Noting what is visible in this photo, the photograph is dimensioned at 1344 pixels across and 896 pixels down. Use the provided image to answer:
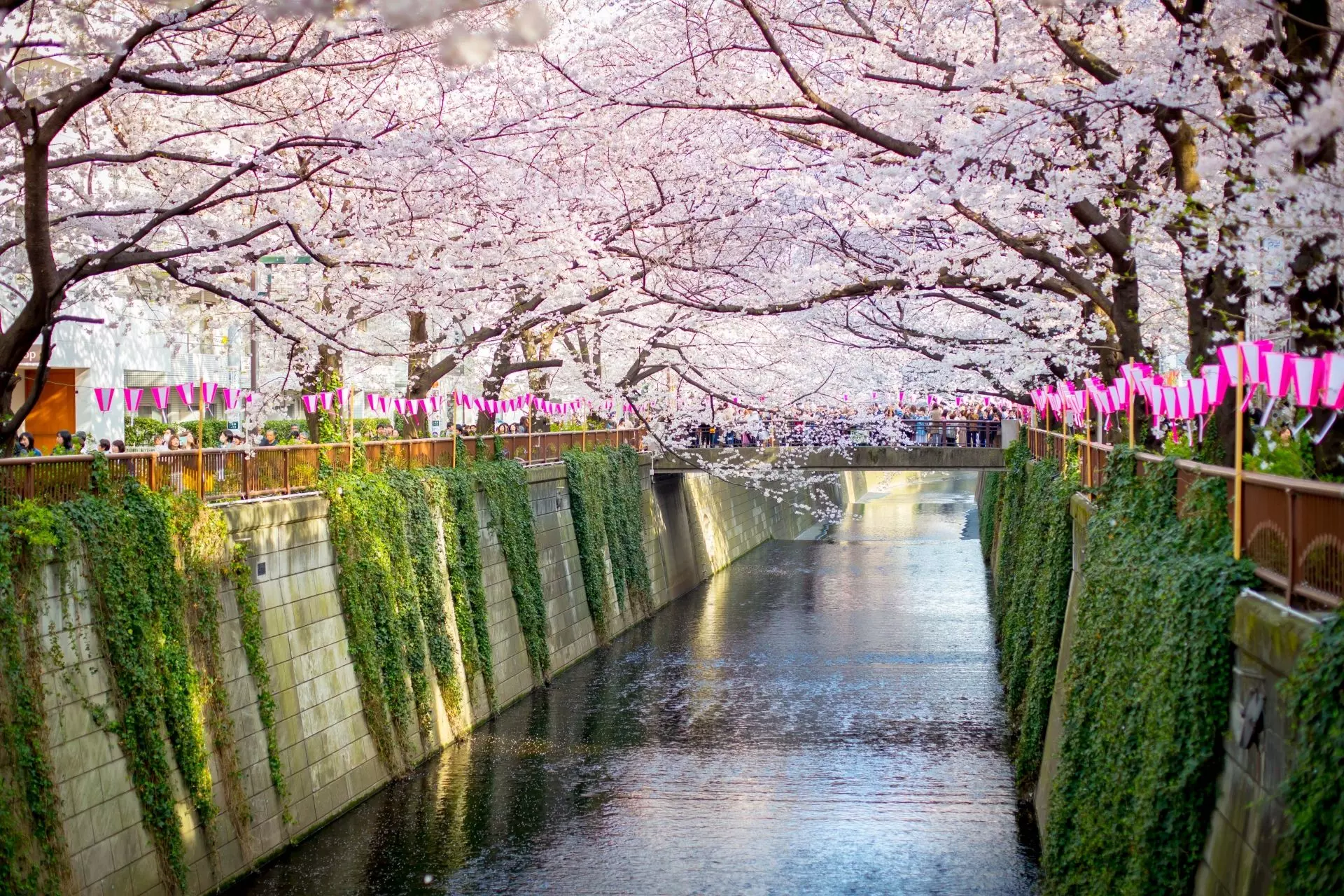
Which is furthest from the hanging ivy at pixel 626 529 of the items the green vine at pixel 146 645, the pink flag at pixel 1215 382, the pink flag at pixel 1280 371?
the pink flag at pixel 1280 371

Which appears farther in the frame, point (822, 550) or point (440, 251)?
point (822, 550)

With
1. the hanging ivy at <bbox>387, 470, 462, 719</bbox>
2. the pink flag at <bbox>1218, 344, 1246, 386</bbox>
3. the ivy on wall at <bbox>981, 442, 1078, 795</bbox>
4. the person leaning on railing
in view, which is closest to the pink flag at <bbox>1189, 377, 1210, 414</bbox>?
the pink flag at <bbox>1218, 344, 1246, 386</bbox>

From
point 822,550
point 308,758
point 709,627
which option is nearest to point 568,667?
point 709,627

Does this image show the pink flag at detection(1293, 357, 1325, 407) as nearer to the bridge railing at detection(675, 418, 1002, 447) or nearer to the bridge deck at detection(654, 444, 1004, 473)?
the bridge railing at detection(675, 418, 1002, 447)

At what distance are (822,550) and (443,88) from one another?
34.2 m

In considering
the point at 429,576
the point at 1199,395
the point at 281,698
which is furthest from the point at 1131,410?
the point at 429,576

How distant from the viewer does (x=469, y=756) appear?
19125 millimetres

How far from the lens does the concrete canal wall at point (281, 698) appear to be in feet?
37.0

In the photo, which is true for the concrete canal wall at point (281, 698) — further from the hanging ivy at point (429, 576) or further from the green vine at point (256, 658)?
the hanging ivy at point (429, 576)

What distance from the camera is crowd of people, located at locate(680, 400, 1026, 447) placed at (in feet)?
123

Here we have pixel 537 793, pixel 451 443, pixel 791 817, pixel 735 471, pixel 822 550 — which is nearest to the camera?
pixel 791 817

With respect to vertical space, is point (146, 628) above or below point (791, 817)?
above

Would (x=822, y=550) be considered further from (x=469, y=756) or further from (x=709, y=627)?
(x=469, y=756)

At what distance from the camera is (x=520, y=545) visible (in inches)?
964
